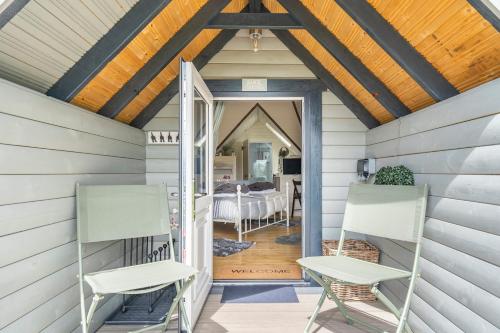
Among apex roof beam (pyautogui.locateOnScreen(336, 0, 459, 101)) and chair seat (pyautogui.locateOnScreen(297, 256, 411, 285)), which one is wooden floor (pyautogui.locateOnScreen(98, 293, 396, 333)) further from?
apex roof beam (pyautogui.locateOnScreen(336, 0, 459, 101))

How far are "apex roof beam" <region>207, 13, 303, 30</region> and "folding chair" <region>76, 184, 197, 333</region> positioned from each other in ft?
4.57

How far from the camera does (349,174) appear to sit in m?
3.05

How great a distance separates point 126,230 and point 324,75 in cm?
221

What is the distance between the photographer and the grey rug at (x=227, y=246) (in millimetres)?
4003

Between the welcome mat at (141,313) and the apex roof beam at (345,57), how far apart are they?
2.44 meters

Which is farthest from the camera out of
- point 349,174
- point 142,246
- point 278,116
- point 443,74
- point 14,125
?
point 278,116

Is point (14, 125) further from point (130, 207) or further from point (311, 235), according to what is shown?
point (311, 235)

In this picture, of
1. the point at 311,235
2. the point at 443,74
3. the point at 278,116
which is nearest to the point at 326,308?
the point at 311,235

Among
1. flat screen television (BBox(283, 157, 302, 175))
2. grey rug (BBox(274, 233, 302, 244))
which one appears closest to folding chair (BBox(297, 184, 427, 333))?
grey rug (BBox(274, 233, 302, 244))

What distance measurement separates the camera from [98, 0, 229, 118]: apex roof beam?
2271 millimetres

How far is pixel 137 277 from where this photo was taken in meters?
1.75

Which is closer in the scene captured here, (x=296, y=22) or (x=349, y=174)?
(x=296, y=22)

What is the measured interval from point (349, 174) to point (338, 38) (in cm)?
136

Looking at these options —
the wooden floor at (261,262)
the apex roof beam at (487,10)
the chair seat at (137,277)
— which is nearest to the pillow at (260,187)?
the wooden floor at (261,262)
